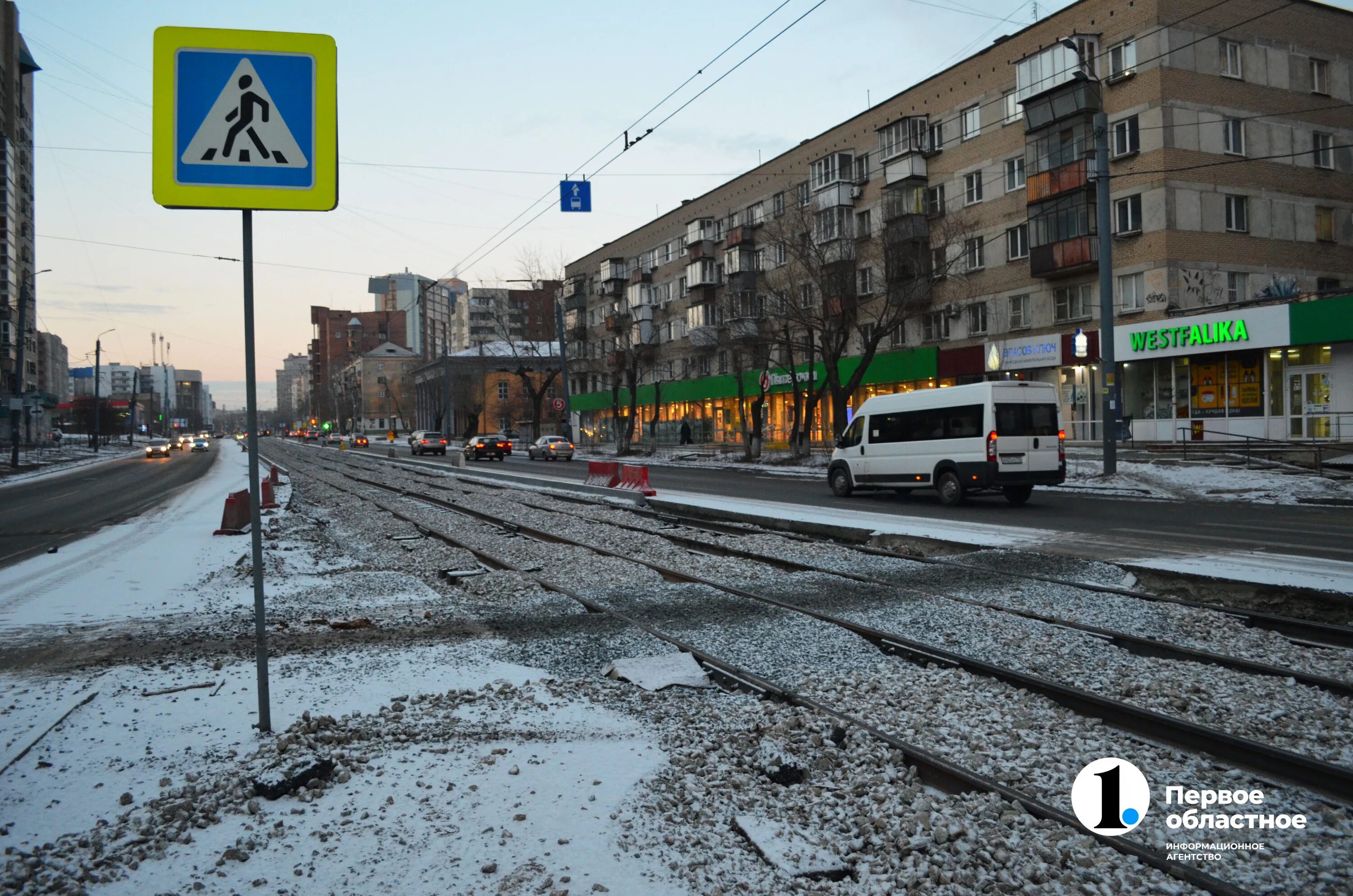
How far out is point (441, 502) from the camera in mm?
20641

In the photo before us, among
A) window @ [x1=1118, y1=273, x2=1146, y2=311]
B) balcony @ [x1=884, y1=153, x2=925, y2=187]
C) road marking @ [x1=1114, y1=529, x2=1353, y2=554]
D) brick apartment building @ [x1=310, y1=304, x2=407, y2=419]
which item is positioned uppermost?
brick apartment building @ [x1=310, y1=304, x2=407, y2=419]

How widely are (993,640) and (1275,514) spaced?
12164 millimetres

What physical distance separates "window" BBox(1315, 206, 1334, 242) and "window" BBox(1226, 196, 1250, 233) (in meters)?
3.66

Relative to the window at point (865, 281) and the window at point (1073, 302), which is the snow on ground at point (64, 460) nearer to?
the window at point (865, 281)

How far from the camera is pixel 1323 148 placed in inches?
1329

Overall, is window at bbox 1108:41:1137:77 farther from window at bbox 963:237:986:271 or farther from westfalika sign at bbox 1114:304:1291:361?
westfalika sign at bbox 1114:304:1291:361

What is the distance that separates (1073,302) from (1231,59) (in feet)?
33.2

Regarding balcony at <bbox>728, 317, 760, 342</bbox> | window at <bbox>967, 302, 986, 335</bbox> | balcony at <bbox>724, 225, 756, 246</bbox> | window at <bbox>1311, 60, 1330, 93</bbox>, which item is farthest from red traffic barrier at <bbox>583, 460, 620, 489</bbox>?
balcony at <bbox>724, 225, 756, 246</bbox>

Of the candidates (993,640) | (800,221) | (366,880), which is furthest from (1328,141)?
(366,880)

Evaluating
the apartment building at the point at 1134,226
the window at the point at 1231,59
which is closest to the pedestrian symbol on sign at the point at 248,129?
the apartment building at the point at 1134,226

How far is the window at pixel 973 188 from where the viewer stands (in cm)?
3984

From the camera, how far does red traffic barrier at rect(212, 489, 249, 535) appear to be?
15453mm

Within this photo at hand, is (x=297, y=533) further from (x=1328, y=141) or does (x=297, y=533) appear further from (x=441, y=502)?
(x=1328, y=141)

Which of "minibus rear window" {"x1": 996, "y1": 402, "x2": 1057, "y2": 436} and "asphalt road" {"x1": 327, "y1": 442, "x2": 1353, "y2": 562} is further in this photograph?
"minibus rear window" {"x1": 996, "y1": 402, "x2": 1057, "y2": 436}
